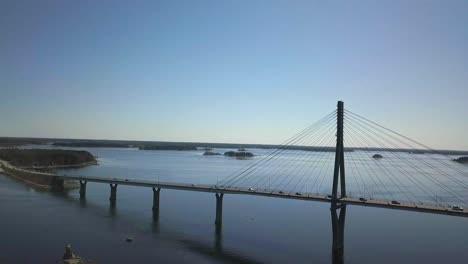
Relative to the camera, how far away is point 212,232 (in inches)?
1812

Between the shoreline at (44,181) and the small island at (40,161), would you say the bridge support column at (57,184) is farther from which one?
the small island at (40,161)

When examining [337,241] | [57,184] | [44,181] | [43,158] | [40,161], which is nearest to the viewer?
[337,241]

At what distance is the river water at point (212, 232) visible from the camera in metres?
36.2

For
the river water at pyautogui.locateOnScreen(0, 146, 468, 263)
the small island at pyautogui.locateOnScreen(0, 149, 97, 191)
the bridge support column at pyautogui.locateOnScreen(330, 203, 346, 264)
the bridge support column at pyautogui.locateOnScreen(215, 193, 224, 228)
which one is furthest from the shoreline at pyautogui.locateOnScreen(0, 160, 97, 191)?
the bridge support column at pyautogui.locateOnScreen(330, 203, 346, 264)

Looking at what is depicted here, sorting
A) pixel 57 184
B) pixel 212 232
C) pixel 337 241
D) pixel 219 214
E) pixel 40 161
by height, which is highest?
pixel 40 161

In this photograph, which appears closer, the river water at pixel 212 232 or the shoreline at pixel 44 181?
the river water at pixel 212 232

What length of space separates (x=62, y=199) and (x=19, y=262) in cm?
3782

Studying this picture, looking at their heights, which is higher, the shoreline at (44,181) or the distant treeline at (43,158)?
the distant treeline at (43,158)

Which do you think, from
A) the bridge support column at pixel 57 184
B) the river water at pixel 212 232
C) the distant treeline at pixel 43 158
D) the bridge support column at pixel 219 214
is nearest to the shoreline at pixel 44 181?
Result: the bridge support column at pixel 57 184

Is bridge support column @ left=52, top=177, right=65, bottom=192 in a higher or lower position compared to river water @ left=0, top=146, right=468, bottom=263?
higher

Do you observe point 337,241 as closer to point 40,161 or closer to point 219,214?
point 219,214

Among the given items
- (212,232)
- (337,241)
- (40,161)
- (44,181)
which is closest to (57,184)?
(44,181)

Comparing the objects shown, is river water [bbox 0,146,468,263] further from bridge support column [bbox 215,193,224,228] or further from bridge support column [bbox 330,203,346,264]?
bridge support column [bbox 215,193,224,228]

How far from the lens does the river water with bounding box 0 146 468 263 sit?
→ 36.2 meters
